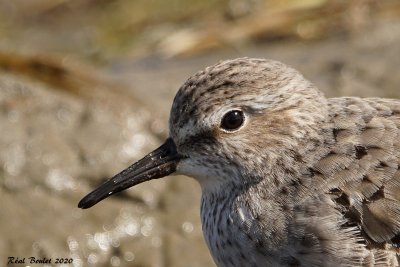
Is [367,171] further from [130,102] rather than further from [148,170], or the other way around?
[130,102]

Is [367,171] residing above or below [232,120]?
below

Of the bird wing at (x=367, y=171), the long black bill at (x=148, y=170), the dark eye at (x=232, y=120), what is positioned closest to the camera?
the bird wing at (x=367, y=171)

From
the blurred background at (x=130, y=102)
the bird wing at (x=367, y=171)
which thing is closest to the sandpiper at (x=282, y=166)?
the bird wing at (x=367, y=171)

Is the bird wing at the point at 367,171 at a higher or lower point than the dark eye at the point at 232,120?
lower

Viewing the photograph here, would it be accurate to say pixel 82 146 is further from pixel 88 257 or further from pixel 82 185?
pixel 88 257

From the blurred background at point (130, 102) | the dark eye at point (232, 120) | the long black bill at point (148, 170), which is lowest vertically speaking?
the blurred background at point (130, 102)

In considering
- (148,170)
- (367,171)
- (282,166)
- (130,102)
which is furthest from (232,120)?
(130,102)

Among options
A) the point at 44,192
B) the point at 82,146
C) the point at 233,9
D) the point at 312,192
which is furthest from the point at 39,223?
the point at 233,9

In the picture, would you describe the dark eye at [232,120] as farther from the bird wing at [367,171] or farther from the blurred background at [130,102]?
the blurred background at [130,102]
